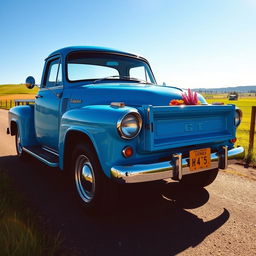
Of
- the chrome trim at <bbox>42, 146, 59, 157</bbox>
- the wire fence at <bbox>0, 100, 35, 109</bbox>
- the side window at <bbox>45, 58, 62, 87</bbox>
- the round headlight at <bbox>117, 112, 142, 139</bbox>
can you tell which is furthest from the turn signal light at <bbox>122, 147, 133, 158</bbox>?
the wire fence at <bbox>0, 100, 35, 109</bbox>

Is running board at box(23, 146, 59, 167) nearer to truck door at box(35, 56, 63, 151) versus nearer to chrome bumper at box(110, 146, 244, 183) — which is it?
truck door at box(35, 56, 63, 151)

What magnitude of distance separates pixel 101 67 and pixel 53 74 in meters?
0.84

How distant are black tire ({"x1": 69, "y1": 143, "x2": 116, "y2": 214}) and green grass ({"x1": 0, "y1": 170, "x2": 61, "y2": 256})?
53cm

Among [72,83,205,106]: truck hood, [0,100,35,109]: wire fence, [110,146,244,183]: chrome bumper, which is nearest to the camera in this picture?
[110,146,244,183]: chrome bumper

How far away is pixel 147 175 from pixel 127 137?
1.27ft

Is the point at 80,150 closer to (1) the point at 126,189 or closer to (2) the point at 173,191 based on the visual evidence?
(1) the point at 126,189

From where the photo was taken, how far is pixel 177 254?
82.2 inches

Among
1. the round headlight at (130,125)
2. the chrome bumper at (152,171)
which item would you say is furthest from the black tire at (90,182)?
the round headlight at (130,125)

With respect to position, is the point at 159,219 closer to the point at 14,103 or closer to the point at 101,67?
the point at 101,67

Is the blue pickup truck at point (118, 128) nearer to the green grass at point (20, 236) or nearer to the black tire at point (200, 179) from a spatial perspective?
the black tire at point (200, 179)

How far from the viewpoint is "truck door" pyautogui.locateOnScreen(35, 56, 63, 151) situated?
145 inches

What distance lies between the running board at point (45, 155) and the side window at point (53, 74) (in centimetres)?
109

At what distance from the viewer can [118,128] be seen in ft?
7.33

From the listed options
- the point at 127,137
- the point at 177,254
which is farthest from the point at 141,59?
the point at 177,254
